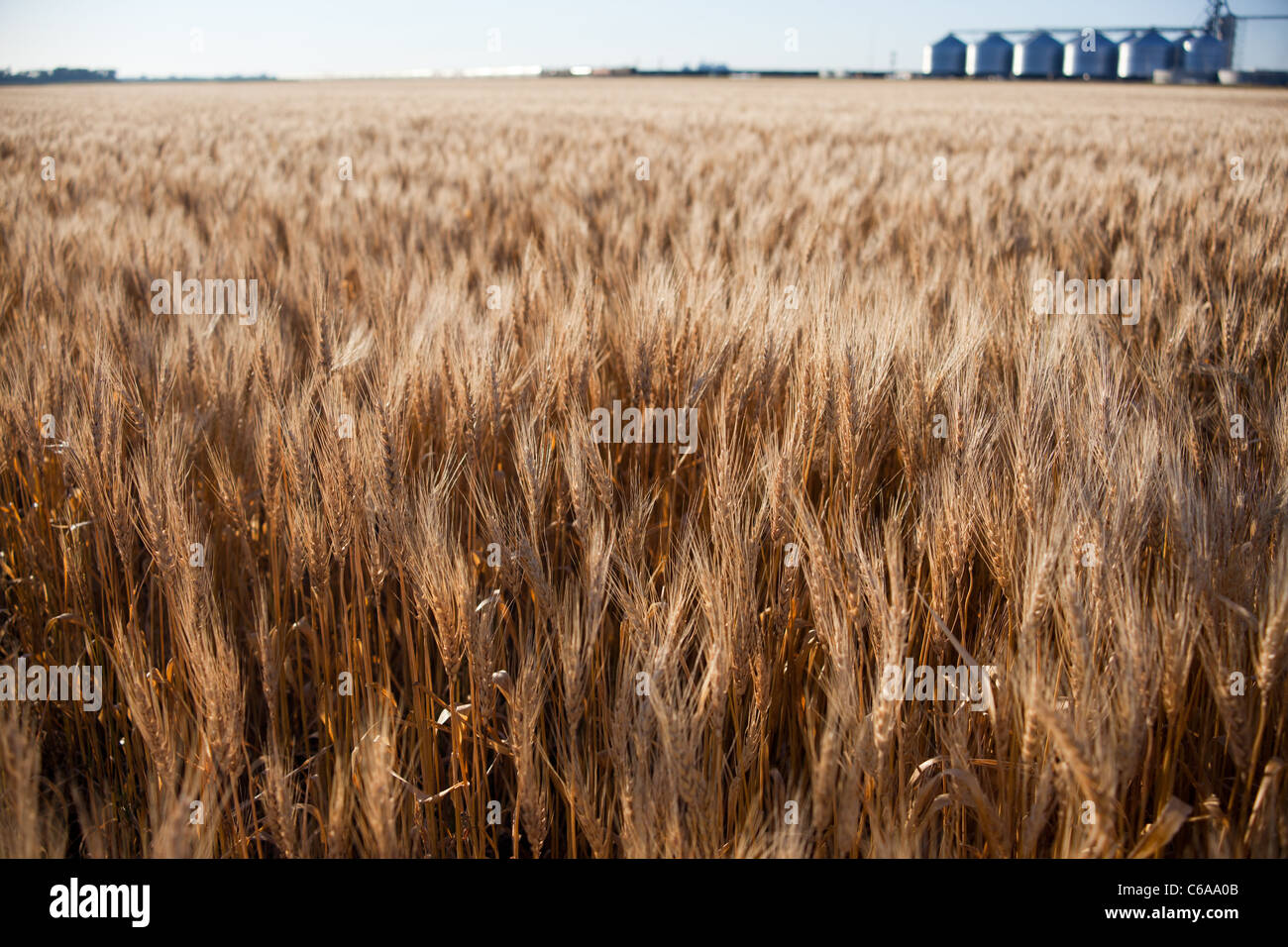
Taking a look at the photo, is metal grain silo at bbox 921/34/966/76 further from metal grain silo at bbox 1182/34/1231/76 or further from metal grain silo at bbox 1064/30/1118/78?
metal grain silo at bbox 1182/34/1231/76

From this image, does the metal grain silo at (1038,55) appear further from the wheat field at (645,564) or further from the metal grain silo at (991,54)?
the wheat field at (645,564)

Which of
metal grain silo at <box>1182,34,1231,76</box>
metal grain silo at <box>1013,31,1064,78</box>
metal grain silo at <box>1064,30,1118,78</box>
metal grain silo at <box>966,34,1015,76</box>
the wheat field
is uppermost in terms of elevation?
metal grain silo at <box>966,34,1015,76</box>

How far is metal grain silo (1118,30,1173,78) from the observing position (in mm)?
27881

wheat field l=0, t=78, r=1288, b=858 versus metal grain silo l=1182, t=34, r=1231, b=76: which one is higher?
metal grain silo l=1182, t=34, r=1231, b=76

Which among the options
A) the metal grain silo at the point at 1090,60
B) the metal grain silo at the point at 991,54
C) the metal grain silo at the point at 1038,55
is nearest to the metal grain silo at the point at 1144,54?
the metal grain silo at the point at 1090,60

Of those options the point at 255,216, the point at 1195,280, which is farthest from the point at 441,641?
the point at 255,216

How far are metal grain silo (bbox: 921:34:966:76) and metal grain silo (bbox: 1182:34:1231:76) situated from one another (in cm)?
1053

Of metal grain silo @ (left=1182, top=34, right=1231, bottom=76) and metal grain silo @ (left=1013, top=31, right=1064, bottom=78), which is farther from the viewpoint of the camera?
metal grain silo @ (left=1013, top=31, right=1064, bottom=78)

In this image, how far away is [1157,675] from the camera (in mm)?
851

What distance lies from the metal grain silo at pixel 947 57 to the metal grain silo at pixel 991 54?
402 mm

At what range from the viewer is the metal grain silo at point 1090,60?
3206 cm

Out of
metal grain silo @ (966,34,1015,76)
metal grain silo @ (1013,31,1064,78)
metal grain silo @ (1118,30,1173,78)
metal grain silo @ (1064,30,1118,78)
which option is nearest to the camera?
metal grain silo @ (1118,30,1173,78)

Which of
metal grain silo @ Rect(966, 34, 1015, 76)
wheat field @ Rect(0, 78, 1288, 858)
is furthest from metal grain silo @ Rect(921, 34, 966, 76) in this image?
wheat field @ Rect(0, 78, 1288, 858)

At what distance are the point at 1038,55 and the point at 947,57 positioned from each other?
4.73 meters
